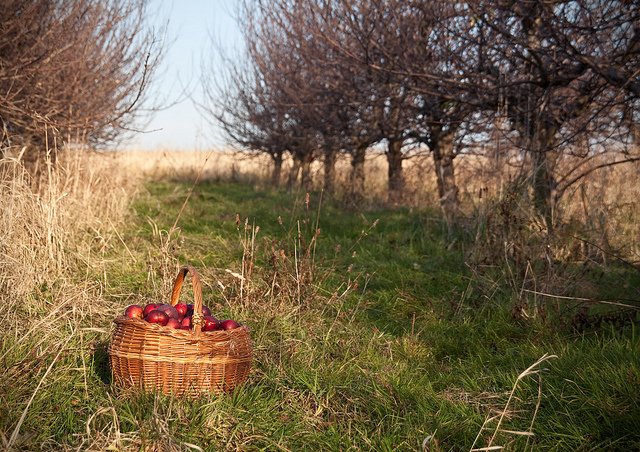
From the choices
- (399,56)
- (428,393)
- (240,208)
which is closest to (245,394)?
(428,393)

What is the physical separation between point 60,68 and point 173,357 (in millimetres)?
3436

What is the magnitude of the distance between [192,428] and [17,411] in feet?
2.32

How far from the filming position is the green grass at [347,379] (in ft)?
8.31

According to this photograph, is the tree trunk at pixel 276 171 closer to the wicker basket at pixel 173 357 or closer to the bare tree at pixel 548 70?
the bare tree at pixel 548 70

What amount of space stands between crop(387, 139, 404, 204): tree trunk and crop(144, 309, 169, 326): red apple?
724 cm

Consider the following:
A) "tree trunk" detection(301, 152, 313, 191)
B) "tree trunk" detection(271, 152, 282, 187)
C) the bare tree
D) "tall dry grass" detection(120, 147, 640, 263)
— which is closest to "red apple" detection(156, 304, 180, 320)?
"tall dry grass" detection(120, 147, 640, 263)

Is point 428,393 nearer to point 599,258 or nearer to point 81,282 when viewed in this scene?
Answer: point 81,282

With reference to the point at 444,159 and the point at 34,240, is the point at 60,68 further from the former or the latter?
the point at 444,159

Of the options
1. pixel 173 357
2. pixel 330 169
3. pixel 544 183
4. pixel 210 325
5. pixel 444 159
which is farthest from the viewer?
pixel 330 169

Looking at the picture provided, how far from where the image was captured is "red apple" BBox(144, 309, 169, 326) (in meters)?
2.84

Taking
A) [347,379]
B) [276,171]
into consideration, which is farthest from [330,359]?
[276,171]

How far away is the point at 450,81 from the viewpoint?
5398mm

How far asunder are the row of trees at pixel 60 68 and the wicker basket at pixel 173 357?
172cm

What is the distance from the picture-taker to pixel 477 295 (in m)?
4.59
